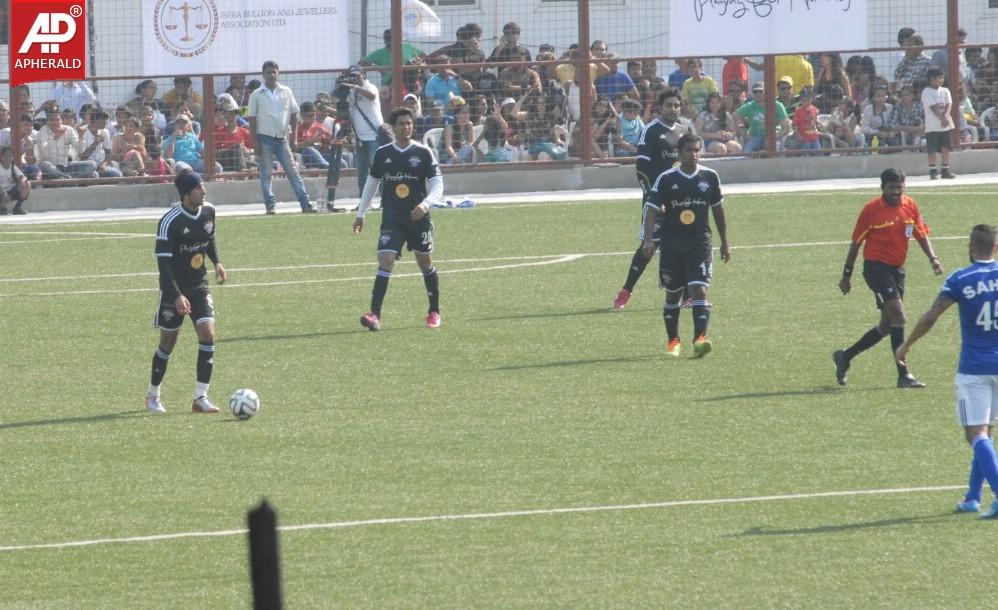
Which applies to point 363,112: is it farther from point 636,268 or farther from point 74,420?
point 74,420

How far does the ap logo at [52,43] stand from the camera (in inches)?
1256

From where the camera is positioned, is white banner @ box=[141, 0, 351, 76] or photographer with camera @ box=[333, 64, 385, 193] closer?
photographer with camera @ box=[333, 64, 385, 193]

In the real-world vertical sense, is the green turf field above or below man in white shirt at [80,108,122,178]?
below

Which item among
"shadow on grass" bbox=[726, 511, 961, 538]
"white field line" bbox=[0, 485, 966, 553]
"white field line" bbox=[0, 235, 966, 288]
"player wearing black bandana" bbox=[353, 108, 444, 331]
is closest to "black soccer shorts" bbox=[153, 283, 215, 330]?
"white field line" bbox=[0, 485, 966, 553]

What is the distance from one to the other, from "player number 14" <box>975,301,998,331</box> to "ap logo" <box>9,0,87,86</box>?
80.5 feet

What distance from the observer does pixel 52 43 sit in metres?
31.9

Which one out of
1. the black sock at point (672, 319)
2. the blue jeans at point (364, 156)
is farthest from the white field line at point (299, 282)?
the black sock at point (672, 319)

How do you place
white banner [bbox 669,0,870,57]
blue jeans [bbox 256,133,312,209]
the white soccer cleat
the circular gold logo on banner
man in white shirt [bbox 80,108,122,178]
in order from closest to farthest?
the white soccer cleat < blue jeans [bbox 256,133,312,209] < man in white shirt [bbox 80,108,122,178] < the circular gold logo on banner < white banner [bbox 669,0,870,57]

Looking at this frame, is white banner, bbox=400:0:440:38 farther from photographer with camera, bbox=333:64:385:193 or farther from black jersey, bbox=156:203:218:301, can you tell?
black jersey, bbox=156:203:218:301

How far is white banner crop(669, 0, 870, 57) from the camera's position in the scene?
31.5 metres

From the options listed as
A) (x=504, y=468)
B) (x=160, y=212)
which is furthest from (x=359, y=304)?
(x=160, y=212)

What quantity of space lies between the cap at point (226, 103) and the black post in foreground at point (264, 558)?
28.5 meters

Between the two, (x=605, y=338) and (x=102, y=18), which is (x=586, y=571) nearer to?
(x=605, y=338)

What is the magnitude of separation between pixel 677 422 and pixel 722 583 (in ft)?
14.7
